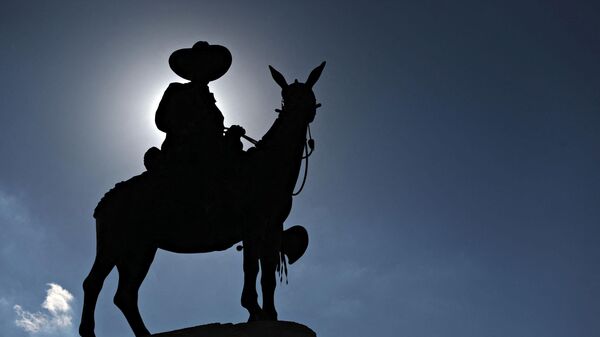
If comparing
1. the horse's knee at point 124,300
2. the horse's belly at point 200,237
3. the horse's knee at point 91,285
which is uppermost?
the horse's belly at point 200,237

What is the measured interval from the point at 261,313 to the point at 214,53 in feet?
11.2

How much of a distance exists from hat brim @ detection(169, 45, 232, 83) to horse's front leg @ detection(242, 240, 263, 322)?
2.33m

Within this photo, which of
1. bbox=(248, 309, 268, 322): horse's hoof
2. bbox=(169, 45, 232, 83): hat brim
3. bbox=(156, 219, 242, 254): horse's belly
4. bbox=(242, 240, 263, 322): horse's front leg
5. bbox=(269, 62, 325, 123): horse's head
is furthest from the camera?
bbox=(169, 45, 232, 83): hat brim

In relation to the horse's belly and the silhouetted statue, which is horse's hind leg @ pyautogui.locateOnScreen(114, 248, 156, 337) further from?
the horse's belly

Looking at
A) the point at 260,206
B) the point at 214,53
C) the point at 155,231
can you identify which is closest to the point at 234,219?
the point at 260,206

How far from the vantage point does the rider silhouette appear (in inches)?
374

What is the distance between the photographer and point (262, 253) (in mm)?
9195

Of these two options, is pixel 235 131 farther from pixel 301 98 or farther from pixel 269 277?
pixel 269 277

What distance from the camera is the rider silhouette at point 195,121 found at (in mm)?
9500

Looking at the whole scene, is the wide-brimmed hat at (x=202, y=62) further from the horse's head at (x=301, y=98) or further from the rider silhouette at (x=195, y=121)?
the horse's head at (x=301, y=98)

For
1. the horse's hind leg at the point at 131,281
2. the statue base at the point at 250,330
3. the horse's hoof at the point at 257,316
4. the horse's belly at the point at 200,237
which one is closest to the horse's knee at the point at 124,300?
the horse's hind leg at the point at 131,281

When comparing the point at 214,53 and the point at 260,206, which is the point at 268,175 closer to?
the point at 260,206

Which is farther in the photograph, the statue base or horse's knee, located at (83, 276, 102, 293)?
horse's knee, located at (83, 276, 102, 293)

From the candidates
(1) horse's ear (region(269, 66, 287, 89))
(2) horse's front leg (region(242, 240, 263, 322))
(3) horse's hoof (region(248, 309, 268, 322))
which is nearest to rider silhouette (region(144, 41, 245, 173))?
(1) horse's ear (region(269, 66, 287, 89))
